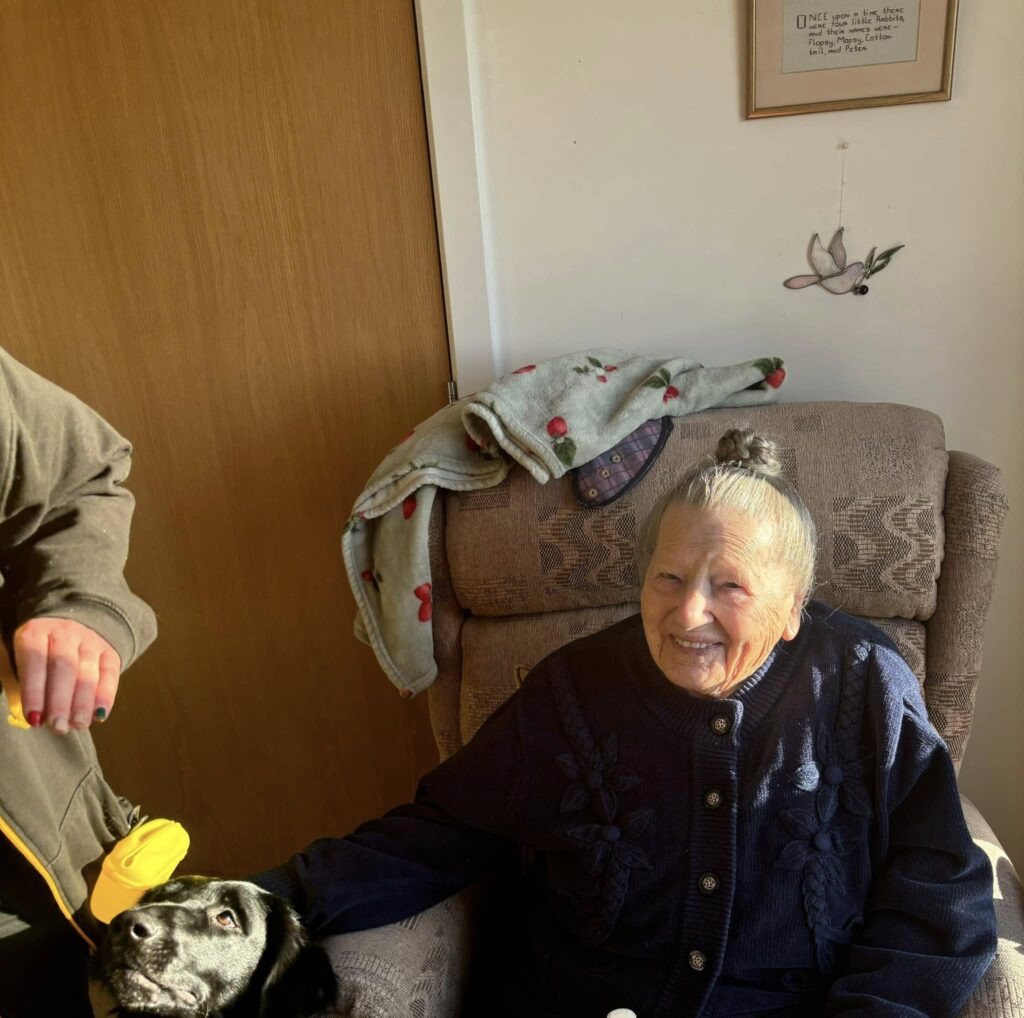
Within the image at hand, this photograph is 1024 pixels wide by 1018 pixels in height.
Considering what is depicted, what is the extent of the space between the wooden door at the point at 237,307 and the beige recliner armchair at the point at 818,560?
47 centimetres

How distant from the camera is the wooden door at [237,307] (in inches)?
62.2

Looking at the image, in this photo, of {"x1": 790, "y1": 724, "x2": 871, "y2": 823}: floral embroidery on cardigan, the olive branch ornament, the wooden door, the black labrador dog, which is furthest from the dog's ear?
the olive branch ornament

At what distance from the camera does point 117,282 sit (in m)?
1.70

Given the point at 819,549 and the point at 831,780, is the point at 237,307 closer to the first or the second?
the point at 819,549

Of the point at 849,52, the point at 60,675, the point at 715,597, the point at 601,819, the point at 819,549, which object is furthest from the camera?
the point at 849,52

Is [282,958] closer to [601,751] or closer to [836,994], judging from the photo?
[601,751]

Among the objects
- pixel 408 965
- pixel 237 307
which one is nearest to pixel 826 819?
pixel 408 965

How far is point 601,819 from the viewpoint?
1072 millimetres

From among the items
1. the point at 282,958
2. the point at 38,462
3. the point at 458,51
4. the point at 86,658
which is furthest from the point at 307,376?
the point at 282,958

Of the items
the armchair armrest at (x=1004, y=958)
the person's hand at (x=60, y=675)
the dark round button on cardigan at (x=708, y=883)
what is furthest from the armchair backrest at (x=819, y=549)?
the person's hand at (x=60, y=675)

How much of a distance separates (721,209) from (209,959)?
132 centimetres

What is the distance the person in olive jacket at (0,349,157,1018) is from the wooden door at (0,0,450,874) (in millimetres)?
713

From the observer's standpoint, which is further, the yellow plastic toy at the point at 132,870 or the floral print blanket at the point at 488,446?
the floral print blanket at the point at 488,446

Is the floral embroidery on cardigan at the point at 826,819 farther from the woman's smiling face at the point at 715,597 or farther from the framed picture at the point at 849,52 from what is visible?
the framed picture at the point at 849,52
